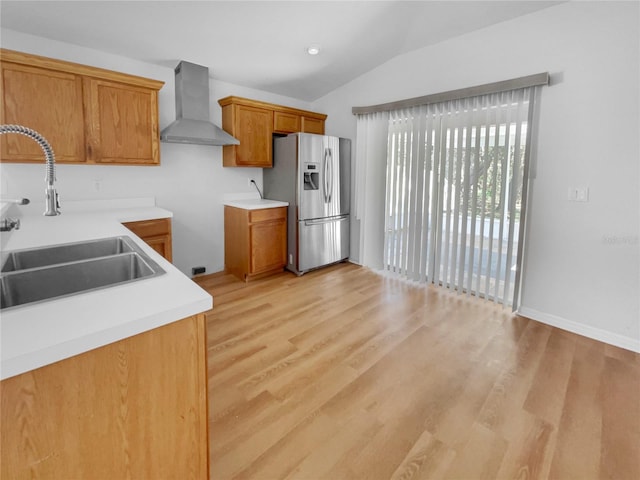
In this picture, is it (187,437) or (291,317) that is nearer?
(187,437)

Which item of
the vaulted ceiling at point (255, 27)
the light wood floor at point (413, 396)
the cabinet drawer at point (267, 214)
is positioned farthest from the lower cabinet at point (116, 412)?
the cabinet drawer at point (267, 214)

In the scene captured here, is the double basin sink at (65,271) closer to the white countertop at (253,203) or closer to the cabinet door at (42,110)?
the cabinet door at (42,110)

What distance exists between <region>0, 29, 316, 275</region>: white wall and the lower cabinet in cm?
280

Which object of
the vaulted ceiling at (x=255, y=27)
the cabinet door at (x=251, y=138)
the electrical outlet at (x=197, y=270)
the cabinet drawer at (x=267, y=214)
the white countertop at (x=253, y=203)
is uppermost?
the vaulted ceiling at (x=255, y=27)

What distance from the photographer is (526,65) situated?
2.81 m

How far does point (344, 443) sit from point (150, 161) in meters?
2.90

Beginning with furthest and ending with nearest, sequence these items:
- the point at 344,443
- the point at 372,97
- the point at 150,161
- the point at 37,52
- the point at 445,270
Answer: the point at 372,97 < the point at 445,270 < the point at 150,161 < the point at 37,52 < the point at 344,443

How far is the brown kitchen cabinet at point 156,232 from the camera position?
2855 mm

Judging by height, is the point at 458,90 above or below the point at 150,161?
above

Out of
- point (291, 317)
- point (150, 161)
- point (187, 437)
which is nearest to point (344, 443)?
point (187, 437)

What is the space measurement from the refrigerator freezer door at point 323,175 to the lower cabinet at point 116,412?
3.07 m

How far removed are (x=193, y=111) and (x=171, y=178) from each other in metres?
0.76

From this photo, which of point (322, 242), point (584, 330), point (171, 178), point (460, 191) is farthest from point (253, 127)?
point (584, 330)

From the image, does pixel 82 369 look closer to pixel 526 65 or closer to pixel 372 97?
pixel 526 65
